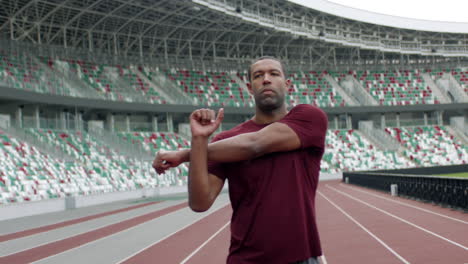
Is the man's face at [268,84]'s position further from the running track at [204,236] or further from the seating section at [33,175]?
the seating section at [33,175]

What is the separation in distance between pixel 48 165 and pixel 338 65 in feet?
120

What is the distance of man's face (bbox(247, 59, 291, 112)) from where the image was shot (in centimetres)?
245

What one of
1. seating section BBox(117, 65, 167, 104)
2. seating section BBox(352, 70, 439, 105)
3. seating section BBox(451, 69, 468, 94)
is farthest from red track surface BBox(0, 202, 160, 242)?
seating section BBox(451, 69, 468, 94)

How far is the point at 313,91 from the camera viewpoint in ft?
175

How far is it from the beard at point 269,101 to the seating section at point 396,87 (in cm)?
5318

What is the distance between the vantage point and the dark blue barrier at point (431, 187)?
652 inches

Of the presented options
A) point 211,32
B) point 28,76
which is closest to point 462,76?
point 211,32

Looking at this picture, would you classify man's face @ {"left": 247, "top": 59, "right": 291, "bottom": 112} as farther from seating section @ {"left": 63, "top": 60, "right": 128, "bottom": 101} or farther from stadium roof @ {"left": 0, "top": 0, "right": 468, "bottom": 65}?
seating section @ {"left": 63, "top": 60, "right": 128, "bottom": 101}

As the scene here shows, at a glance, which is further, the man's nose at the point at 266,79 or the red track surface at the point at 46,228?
the red track surface at the point at 46,228

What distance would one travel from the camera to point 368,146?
50.4m

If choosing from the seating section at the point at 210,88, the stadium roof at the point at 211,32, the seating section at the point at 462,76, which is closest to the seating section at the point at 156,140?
the seating section at the point at 210,88

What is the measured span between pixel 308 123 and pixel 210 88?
153 ft

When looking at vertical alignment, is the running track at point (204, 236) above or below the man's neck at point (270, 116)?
below

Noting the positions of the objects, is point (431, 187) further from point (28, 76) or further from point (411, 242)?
point (28, 76)
